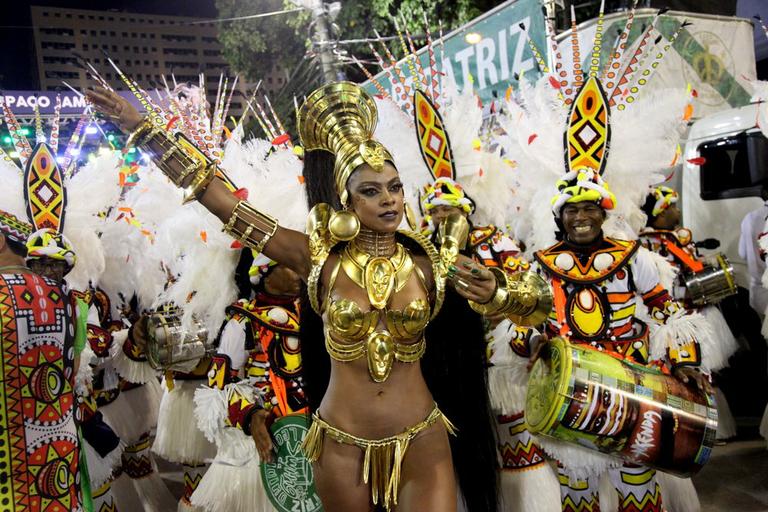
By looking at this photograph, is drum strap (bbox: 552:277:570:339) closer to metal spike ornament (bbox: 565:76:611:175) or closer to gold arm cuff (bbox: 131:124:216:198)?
metal spike ornament (bbox: 565:76:611:175)

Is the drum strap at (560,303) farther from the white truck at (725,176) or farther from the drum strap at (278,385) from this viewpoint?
the white truck at (725,176)

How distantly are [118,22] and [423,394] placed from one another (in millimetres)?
11963

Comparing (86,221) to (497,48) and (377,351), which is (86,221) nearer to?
(377,351)

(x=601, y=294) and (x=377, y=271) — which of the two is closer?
(x=377, y=271)

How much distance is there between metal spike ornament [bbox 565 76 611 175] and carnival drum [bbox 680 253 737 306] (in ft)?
4.93

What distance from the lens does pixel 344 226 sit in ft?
7.75

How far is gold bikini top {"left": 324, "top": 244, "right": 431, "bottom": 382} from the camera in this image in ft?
7.68

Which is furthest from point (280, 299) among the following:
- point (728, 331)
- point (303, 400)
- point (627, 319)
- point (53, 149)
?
point (728, 331)

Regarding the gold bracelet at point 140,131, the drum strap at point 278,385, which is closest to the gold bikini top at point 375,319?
the gold bracelet at point 140,131

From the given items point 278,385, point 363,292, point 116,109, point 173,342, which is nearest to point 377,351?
point 363,292

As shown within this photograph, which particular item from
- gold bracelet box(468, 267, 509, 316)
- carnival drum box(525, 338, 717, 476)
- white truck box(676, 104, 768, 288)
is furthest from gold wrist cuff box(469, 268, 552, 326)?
white truck box(676, 104, 768, 288)

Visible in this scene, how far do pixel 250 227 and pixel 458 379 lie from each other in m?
1.05

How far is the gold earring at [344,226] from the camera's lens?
2361 millimetres

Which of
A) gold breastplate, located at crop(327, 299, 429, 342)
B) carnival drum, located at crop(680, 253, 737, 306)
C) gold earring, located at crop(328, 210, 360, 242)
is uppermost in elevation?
gold earring, located at crop(328, 210, 360, 242)
